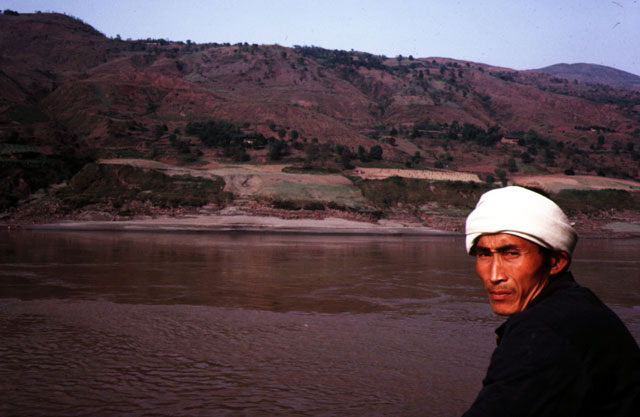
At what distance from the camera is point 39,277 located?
1280 centimetres

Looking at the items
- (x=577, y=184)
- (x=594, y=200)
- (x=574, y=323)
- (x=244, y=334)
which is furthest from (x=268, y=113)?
(x=574, y=323)

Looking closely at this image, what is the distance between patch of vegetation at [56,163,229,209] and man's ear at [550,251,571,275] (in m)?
30.4

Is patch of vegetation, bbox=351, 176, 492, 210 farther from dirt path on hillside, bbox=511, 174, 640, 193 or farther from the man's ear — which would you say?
the man's ear

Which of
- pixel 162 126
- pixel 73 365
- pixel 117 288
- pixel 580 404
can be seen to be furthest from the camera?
pixel 162 126

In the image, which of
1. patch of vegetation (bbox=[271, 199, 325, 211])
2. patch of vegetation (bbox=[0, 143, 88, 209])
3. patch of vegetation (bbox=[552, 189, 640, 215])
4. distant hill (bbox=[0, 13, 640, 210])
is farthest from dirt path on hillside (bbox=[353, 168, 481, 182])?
patch of vegetation (bbox=[0, 143, 88, 209])

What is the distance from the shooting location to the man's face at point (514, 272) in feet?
6.14

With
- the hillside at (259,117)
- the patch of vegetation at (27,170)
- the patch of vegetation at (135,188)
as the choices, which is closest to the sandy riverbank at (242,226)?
the hillside at (259,117)

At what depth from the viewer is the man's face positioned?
6.14 ft

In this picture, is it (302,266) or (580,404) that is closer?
(580,404)

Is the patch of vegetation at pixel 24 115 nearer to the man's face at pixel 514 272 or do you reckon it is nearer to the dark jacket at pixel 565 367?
the man's face at pixel 514 272

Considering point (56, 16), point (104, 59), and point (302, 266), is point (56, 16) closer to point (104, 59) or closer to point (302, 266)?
point (104, 59)

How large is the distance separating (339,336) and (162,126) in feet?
169

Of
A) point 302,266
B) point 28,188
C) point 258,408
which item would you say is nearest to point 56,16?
point 28,188

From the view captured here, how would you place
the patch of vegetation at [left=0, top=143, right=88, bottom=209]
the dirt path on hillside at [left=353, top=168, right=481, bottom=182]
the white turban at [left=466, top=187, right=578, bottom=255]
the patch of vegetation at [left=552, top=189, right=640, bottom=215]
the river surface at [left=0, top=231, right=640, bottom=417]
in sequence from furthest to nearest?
the dirt path on hillside at [left=353, top=168, right=481, bottom=182], the patch of vegetation at [left=552, top=189, right=640, bottom=215], the patch of vegetation at [left=0, top=143, right=88, bottom=209], the river surface at [left=0, top=231, right=640, bottom=417], the white turban at [left=466, top=187, right=578, bottom=255]
